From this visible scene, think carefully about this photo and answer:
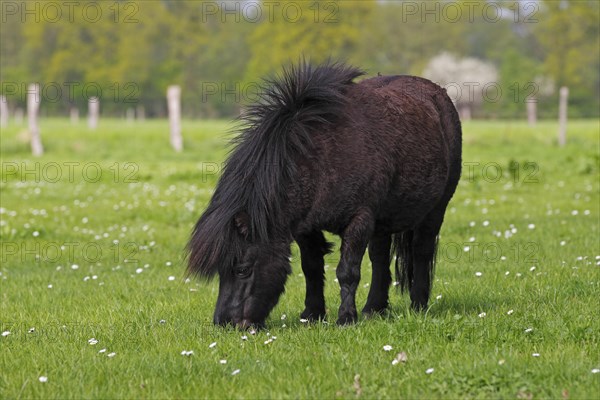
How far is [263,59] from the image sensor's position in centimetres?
7094

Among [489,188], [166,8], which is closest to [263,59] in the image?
[166,8]

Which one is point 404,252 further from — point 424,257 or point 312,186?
point 312,186

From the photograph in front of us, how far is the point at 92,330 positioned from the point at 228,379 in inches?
80.1

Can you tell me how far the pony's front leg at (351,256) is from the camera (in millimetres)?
6453

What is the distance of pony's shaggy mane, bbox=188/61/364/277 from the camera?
6.14m

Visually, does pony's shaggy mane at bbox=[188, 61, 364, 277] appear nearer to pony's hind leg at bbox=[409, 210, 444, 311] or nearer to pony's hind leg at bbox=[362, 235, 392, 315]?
pony's hind leg at bbox=[362, 235, 392, 315]

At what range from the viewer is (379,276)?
751 cm

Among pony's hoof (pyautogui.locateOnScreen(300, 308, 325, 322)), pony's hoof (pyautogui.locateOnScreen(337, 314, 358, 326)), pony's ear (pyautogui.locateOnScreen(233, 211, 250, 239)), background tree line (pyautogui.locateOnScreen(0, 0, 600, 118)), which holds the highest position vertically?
background tree line (pyautogui.locateOnScreen(0, 0, 600, 118))

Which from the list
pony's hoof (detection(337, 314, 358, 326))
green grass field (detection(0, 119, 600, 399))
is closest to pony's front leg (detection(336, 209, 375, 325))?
pony's hoof (detection(337, 314, 358, 326))

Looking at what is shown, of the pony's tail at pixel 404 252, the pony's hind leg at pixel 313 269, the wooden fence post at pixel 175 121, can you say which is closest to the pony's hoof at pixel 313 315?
the pony's hind leg at pixel 313 269

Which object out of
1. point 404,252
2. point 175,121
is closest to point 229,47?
point 175,121

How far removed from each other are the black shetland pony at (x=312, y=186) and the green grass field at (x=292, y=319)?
448 millimetres

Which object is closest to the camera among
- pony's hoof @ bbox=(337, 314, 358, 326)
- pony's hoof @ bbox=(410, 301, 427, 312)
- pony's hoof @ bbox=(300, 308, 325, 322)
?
pony's hoof @ bbox=(337, 314, 358, 326)

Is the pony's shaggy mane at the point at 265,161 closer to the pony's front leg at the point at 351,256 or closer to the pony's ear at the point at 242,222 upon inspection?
the pony's ear at the point at 242,222
